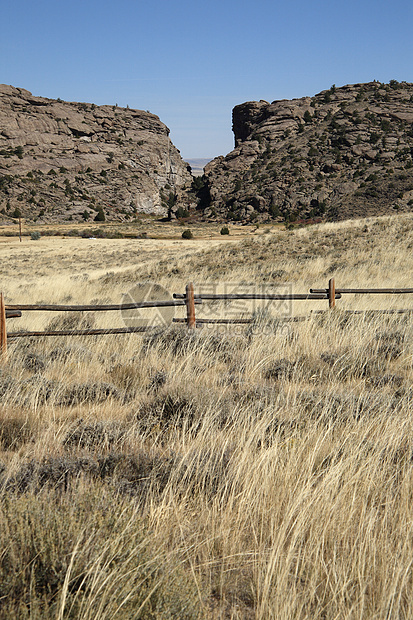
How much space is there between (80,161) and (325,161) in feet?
218

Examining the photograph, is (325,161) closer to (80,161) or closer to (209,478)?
(80,161)

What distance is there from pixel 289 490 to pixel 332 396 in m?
1.77

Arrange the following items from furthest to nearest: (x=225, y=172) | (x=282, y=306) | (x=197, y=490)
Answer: (x=225, y=172) → (x=282, y=306) → (x=197, y=490)

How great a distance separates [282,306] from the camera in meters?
11.1

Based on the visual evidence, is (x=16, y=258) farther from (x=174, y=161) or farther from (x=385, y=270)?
(x=174, y=161)

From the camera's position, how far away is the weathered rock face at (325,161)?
62.3 metres

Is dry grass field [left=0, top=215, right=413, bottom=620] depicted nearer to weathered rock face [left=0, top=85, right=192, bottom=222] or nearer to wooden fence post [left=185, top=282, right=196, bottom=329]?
wooden fence post [left=185, top=282, right=196, bottom=329]

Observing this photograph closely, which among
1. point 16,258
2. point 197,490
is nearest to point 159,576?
point 197,490

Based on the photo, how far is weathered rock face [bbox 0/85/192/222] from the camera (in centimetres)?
9956

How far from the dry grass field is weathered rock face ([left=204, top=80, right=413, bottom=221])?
50759 mm

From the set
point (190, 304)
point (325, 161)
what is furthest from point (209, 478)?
point (325, 161)

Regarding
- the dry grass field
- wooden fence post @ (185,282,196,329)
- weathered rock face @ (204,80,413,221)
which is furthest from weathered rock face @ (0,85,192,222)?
the dry grass field

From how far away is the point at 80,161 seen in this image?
11881 centimetres

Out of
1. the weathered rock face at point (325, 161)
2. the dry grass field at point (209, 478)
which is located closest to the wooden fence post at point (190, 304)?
the dry grass field at point (209, 478)
